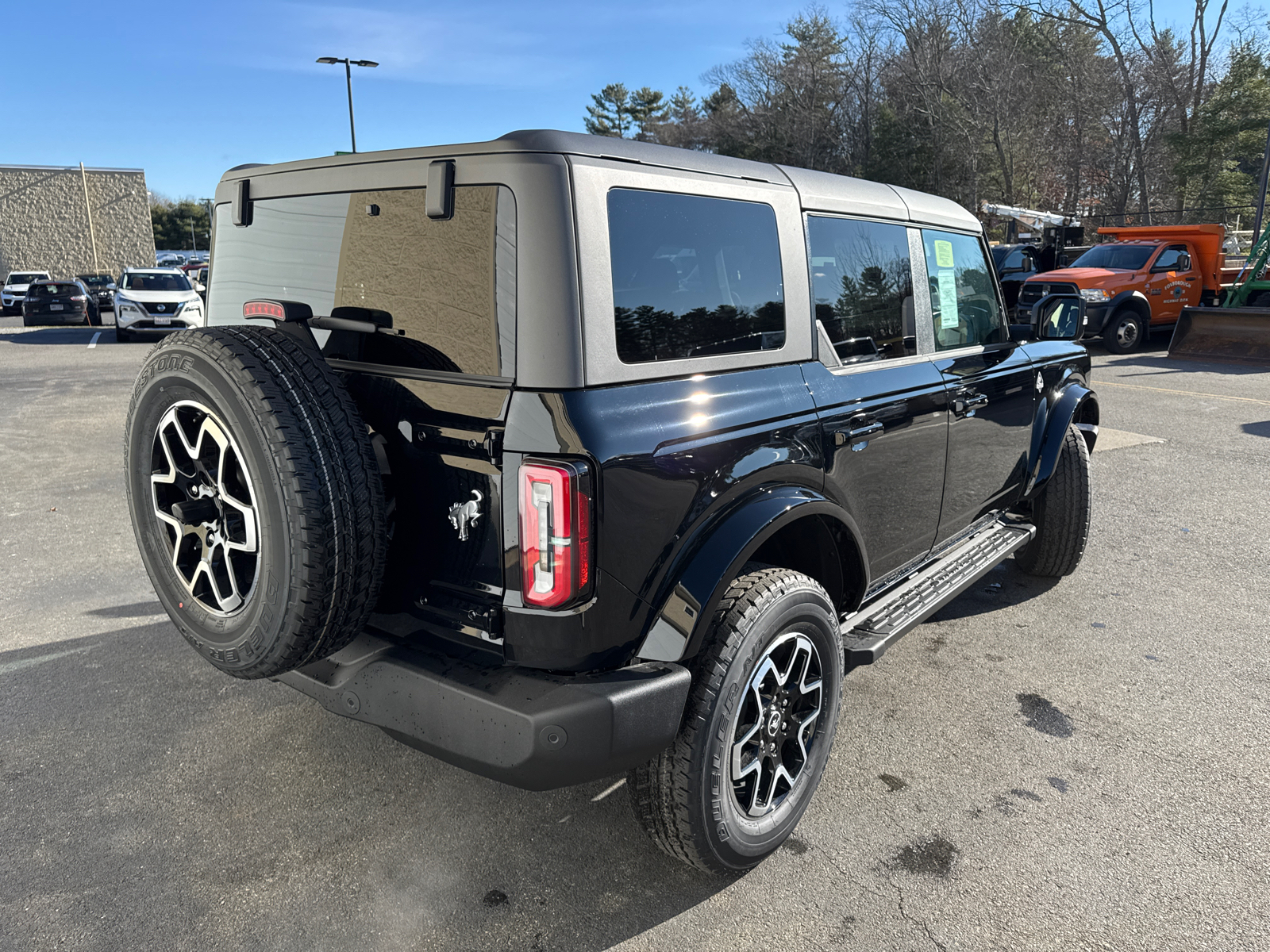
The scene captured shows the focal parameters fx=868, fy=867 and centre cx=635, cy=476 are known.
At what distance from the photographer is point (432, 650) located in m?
2.32

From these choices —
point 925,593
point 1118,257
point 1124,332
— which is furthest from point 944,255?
point 1118,257

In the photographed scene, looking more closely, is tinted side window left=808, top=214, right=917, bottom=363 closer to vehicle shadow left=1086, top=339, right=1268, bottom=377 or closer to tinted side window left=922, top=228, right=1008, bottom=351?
tinted side window left=922, top=228, right=1008, bottom=351

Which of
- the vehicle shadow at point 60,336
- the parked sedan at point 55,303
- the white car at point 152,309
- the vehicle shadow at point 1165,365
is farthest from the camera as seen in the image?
the parked sedan at point 55,303

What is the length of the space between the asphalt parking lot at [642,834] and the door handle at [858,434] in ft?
3.80

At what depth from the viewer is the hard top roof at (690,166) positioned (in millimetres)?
2094

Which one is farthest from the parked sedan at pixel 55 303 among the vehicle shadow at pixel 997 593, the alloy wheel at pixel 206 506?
the vehicle shadow at pixel 997 593

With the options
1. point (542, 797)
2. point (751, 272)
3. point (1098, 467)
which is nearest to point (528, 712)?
point (542, 797)

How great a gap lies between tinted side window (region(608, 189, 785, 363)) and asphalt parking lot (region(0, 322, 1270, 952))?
1.55 meters

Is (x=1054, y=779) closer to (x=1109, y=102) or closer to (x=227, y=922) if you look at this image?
(x=227, y=922)

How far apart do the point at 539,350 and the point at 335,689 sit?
3.57 feet

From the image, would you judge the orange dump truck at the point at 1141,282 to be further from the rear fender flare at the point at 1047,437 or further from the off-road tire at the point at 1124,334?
the rear fender flare at the point at 1047,437

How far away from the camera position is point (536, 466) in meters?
2.01

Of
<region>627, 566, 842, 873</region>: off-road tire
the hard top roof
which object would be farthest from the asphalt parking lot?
the hard top roof

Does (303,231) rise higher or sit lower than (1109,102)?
lower
